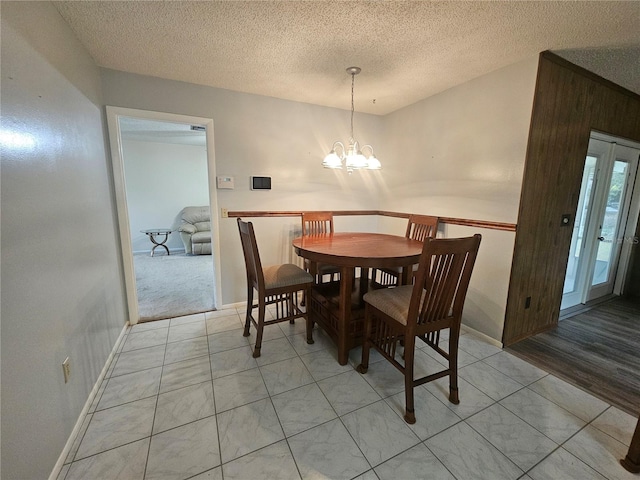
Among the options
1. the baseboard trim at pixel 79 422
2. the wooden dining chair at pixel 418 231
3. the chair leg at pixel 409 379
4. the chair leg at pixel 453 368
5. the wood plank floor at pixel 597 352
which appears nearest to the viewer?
the baseboard trim at pixel 79 422

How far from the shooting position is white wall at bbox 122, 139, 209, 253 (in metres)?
5.57

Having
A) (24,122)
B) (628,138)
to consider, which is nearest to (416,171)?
(628,138)

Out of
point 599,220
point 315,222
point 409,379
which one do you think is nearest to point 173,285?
point 315,222

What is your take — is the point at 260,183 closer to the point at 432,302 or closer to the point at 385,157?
the point at 385,157

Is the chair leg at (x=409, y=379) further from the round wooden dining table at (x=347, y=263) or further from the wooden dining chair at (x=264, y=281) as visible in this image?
the wooden dining chair at (x=264, y=281)

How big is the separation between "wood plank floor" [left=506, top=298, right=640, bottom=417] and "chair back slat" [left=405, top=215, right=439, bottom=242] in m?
1.19

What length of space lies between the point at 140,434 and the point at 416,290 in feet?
5.41

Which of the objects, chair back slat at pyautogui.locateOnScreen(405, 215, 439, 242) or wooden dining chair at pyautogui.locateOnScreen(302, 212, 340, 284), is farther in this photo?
wooden dining chair at pyautogui.locateOnScreen(302, 212, 340, 284)

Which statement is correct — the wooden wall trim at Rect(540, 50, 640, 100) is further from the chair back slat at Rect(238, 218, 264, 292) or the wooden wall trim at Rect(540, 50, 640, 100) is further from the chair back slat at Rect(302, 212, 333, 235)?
the chair back slat at Rect(238, 218, 264, 292)

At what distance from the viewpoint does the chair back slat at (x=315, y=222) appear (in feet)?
9.75

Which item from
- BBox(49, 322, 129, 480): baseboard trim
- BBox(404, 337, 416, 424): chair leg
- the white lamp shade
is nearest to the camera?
BBox(49, 322, 129, 480): baseboard trim

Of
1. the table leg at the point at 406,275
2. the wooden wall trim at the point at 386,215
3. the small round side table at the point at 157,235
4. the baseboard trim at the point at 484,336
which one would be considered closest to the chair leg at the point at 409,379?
the table leg at the point at 406,275

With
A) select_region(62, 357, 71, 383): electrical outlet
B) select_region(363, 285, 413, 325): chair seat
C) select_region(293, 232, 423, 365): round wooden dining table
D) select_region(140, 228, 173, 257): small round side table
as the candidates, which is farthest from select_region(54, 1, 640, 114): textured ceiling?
select_region(140, 228, 173, 257): small round side table

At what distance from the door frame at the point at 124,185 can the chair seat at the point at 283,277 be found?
903 millimetres
